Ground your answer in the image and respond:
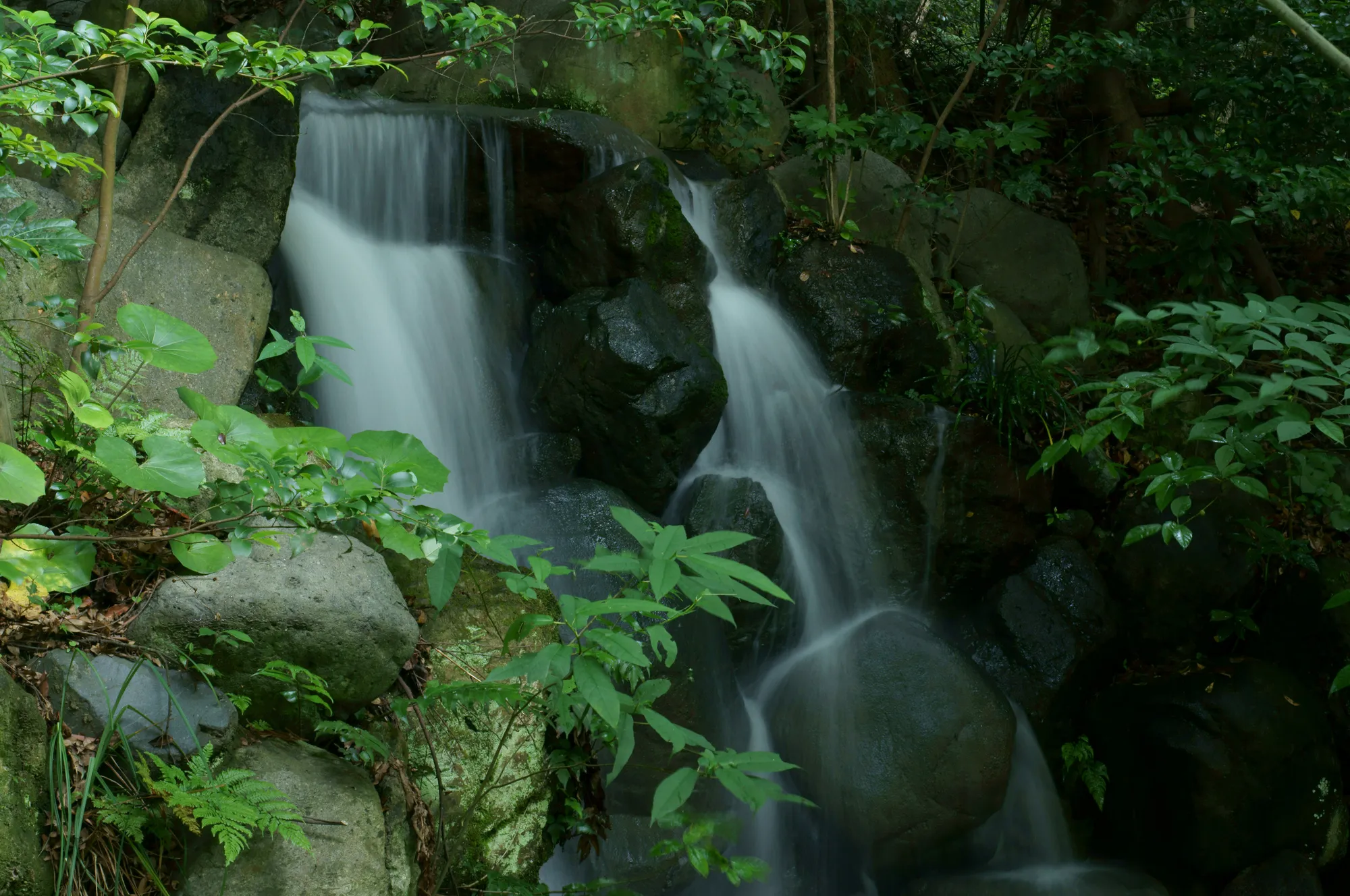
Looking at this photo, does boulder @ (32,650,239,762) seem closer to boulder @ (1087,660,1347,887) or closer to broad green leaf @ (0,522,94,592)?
broad green leaf @ (0,522,94,592)

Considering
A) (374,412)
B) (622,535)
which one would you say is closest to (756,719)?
(622,535)

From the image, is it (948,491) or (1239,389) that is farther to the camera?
(948,491)

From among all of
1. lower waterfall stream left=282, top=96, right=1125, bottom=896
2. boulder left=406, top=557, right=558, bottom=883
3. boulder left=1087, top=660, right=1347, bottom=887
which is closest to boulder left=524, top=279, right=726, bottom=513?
lower waterfall stream left=282, top=96, right=1125, bottom=896

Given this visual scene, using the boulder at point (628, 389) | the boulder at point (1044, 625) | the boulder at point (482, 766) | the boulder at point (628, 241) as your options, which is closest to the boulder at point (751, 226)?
the boulder at point (628, 241)

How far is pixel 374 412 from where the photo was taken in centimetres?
498

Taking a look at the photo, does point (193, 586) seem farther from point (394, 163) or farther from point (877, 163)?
point (877, 163)

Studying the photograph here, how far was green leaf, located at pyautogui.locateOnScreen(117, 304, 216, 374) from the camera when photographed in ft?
7.17

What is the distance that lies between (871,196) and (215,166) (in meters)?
4.97

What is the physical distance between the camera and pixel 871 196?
7797 mm

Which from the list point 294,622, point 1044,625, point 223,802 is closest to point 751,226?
point 1044,625

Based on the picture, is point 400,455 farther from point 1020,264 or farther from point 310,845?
point 1020,264

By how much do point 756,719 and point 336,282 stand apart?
10.3 feet

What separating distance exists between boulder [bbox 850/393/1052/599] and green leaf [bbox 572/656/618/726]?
14.1 ft

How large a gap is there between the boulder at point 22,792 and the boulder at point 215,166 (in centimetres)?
271
